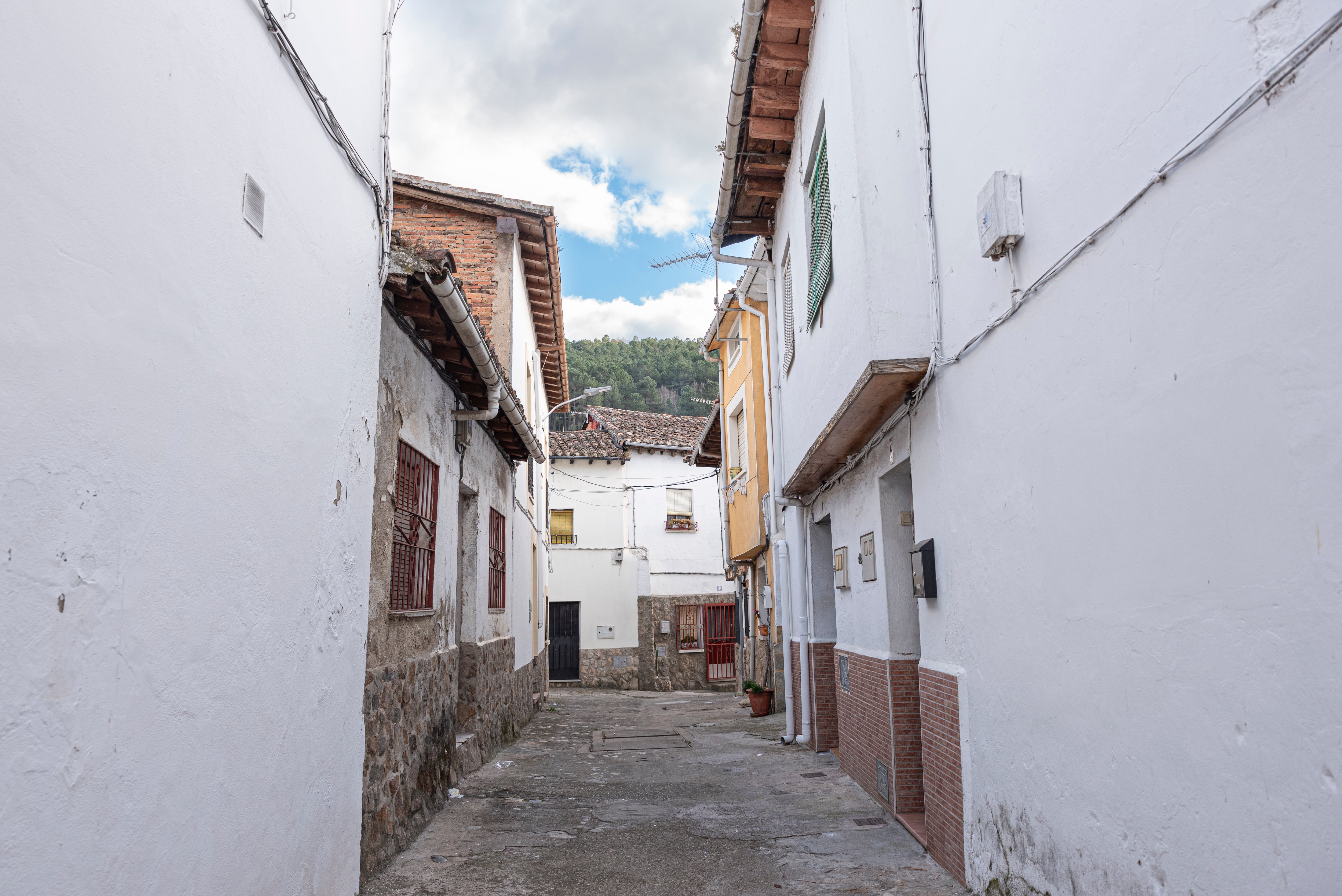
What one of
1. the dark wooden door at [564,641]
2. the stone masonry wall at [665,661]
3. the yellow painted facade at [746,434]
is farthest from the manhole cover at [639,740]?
the dark wooden door at [564,641]

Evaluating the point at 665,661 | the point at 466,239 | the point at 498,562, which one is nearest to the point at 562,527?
the point at 665,661

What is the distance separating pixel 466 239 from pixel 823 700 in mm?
7514

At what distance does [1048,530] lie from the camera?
3.89 m

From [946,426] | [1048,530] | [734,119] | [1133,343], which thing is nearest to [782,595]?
[734,119]

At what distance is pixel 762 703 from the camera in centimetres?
1402

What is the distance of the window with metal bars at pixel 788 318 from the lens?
31.1 ft

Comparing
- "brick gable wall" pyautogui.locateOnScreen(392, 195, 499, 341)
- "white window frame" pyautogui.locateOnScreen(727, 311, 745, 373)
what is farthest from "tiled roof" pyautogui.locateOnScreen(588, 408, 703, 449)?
"brick gable wall" pyautogui.locateOnScreen(392, 195, 499, 341)

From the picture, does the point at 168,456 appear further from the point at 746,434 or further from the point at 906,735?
the point at 746,434

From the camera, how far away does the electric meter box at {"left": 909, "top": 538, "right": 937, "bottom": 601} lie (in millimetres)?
5586

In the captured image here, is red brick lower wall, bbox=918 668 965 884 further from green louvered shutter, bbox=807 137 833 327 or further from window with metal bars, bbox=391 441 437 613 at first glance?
window with metal bars, bbox=391 441 437 613

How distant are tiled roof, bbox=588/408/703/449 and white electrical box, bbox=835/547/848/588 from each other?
16129 millimetres

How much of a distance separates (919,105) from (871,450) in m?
2.73

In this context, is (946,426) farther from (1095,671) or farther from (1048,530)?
(1095,671)

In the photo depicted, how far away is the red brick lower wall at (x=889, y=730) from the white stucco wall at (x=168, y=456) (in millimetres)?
3923
